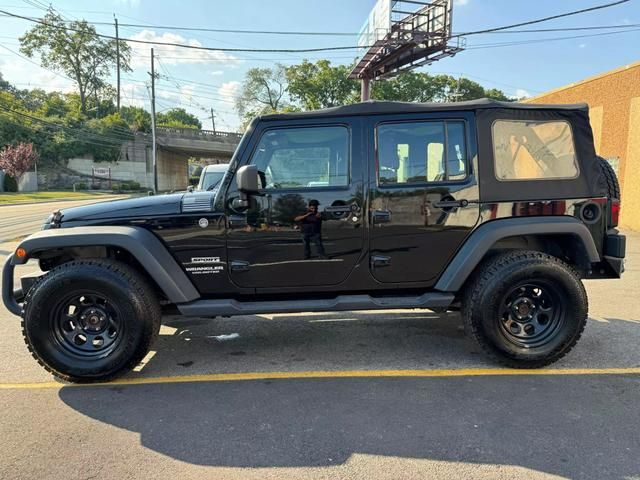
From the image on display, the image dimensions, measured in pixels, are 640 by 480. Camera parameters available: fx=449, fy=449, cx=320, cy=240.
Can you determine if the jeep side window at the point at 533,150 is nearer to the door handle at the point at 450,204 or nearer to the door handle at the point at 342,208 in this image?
the door handle at the point at 450,204

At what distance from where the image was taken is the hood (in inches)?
141

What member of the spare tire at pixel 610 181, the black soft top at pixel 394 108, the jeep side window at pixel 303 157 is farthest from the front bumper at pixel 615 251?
the jeep side window at pixel 303 157

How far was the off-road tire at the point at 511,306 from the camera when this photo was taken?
3568 mm

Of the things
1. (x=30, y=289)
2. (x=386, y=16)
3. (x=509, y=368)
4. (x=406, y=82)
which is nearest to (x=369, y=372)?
(x=509, y=368)

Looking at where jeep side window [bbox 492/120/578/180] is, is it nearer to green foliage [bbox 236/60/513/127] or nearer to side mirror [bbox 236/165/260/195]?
side mirror [bbox 236/165/260/195]

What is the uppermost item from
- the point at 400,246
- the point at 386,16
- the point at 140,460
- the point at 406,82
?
the point at 406,82

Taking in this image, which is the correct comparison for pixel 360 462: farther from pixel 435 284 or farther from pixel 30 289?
pixel 30 289

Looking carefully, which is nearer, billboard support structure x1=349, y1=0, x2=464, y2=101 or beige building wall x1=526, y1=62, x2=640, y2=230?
beige building wall x1=526, y1=62, x2=640, y2=230

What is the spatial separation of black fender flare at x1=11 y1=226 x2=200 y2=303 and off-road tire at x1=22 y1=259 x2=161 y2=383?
17cm

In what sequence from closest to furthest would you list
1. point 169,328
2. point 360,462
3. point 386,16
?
point 360,462 < point 169,328 < point 386,16

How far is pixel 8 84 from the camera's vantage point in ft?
255

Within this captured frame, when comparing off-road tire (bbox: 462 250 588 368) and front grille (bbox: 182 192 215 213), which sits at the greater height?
front grille (bbox: 182 192 215 213)

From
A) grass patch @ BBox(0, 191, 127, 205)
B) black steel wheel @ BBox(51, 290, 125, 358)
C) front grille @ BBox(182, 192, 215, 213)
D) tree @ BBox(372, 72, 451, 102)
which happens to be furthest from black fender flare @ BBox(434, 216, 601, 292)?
tree @ BBox(372, 72, 451, 102)

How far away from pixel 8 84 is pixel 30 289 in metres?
94.7
